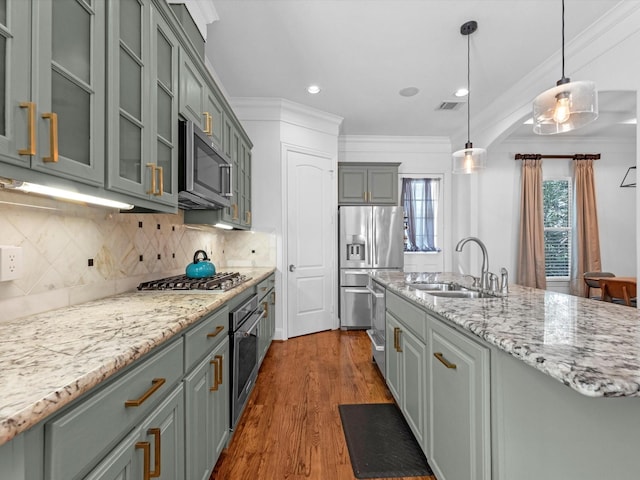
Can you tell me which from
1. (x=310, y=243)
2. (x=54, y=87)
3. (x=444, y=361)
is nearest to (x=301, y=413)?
(x=444, y=361)

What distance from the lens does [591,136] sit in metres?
5.20

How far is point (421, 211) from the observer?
17.8 ft

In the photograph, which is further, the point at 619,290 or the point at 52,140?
the point at 619,290

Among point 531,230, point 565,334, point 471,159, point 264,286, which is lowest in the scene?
point 264,286

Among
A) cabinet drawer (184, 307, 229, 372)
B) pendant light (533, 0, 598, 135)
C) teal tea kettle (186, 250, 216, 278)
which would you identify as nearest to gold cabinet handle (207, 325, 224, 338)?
cabinet drawer (184, 307, 229, 372)

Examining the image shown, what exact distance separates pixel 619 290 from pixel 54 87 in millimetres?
4831

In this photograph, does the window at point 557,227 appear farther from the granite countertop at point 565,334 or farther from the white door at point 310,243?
the granite countertop at point 565,334

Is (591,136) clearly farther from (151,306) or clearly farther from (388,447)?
(151,306)

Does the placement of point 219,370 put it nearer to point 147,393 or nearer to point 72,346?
point 147,393

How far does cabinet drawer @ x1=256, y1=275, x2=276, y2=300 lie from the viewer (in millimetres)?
2807

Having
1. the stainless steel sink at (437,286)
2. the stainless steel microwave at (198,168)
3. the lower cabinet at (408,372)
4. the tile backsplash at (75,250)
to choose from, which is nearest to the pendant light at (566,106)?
the stainless steel sink at (437,286)

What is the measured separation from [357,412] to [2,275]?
206 cm

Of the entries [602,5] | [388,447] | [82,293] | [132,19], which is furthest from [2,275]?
[602,5]

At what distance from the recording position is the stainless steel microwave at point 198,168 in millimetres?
1753
